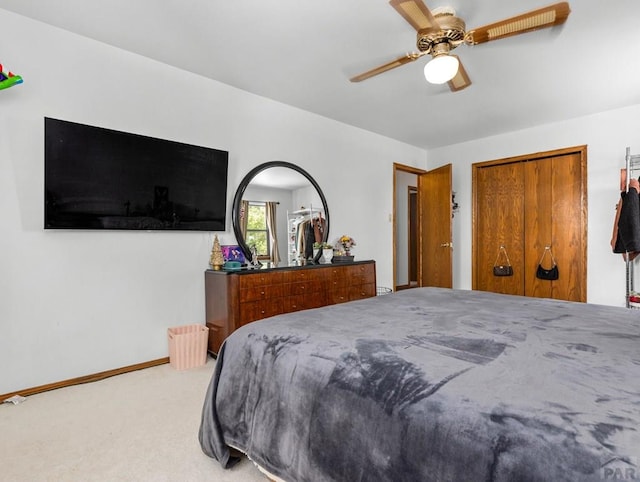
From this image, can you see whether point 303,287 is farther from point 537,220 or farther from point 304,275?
point 537,220

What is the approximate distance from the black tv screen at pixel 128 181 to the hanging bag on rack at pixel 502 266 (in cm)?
378

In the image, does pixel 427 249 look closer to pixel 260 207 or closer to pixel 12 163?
pixel 260 207

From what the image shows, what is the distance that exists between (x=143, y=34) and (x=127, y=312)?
2112 millimetres

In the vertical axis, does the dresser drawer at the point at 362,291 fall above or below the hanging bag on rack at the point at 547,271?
below

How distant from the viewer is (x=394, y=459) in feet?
3.06

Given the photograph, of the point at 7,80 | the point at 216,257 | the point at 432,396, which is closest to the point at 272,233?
the point at 216,257

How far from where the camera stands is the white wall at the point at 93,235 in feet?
7.89

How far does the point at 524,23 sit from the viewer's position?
6.25 feet

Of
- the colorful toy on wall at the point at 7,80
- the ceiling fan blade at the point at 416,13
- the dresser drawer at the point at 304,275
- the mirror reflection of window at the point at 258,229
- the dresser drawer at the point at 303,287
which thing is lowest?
the dresser drawer at the point at 303,287

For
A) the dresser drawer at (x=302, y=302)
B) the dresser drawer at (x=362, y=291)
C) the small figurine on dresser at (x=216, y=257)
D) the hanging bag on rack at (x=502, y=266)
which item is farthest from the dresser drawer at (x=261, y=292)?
the hanging bag on rack at (x=502, y=266)

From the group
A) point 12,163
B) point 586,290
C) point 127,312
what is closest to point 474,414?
point 127,312

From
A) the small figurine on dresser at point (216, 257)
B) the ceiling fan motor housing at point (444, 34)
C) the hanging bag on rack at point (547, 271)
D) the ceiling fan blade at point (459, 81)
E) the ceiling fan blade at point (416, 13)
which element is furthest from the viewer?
the hanging bag on rack at point (547, 271)

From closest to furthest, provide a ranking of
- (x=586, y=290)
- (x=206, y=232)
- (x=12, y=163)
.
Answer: (x=12, y=163), (x=206, y=232), (x=586, y=290)

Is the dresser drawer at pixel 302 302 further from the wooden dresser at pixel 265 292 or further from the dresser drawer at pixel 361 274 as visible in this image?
the dresser drawer at pixel 361 274
